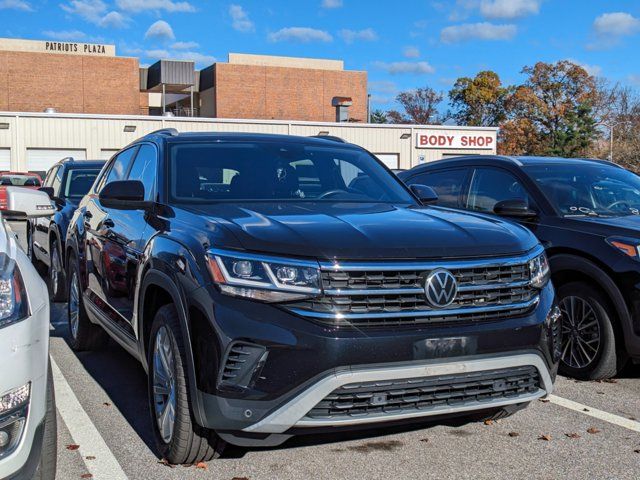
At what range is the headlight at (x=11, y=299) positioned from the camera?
2.65 m

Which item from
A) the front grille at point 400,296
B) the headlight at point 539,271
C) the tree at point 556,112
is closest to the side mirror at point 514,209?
the headlight at point 539,271

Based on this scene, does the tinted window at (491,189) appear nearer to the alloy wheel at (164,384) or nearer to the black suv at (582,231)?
the black suv at (582,231)

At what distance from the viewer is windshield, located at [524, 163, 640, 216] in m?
6.02

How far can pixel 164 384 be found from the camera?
3785 millimetres

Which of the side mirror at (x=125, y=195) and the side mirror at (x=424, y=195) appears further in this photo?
the side mirror at (x=424, y=195)

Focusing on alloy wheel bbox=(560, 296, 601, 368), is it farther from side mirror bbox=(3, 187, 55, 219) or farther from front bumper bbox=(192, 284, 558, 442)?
side mirror bbox=(3, 187, 55, 219)

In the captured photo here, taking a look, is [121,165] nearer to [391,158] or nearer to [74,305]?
[74,305]

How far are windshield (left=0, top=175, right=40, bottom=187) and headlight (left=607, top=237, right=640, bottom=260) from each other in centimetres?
2247

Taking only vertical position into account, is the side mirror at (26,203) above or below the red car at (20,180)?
below

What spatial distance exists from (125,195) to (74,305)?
8.22ft

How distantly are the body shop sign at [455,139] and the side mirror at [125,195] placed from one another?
38040 mm

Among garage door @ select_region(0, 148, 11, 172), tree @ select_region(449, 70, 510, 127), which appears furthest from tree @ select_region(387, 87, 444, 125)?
garage door @ select_region(0, 148, 11, 172)

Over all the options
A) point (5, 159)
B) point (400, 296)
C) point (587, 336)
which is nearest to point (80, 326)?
point (400, 296)

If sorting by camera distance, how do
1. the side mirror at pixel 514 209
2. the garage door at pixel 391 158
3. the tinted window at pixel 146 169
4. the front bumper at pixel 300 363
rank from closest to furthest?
the front bumper at pixel 300 363 < the tinted window at pixel 146 169 < the side mirror at pixel 514 209 < the garage door at pixel 391 158
